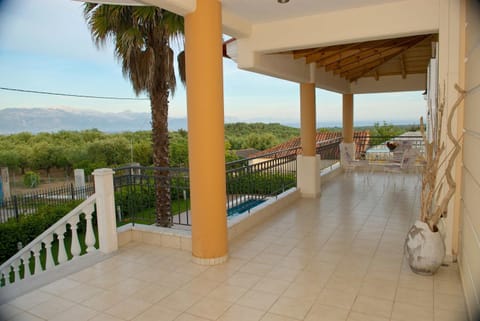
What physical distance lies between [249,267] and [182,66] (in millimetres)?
4922

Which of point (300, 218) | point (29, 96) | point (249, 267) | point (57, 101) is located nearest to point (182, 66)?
point (300, 218)

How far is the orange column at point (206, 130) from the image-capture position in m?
3.38

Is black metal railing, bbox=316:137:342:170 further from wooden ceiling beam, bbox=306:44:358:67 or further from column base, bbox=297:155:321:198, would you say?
wooden ceiling beam, bbox=306:44:358:67

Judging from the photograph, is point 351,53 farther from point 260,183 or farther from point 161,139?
point 161,139

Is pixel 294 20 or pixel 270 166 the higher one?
pixel 294 20

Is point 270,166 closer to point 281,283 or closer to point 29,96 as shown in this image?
point 281,283

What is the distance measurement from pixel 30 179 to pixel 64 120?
185 inches

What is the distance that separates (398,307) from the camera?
264 centimetres

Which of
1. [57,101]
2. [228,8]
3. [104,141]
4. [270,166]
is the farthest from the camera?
[104,141]

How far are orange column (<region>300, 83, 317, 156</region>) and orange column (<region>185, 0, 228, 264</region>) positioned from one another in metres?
3.60

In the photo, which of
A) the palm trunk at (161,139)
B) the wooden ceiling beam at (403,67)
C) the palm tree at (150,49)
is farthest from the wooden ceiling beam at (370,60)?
the palm trunk at (161,139)

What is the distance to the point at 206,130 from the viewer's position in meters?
3.46

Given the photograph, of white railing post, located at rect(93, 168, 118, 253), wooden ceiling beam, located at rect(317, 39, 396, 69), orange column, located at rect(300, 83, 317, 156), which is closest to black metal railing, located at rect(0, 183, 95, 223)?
white railing post, located at rect(93, 168, 118, 253)

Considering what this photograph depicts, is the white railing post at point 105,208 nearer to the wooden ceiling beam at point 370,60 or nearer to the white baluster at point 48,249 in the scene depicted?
the white baluster at point 48,249
